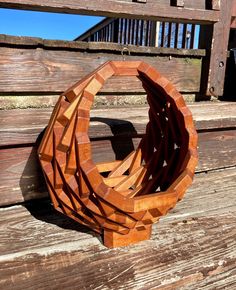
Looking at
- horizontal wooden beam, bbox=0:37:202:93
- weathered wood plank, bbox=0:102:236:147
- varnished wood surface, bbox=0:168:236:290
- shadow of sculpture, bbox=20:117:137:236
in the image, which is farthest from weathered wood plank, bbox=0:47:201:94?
varnished wood surface, bbox=0:168:236:290

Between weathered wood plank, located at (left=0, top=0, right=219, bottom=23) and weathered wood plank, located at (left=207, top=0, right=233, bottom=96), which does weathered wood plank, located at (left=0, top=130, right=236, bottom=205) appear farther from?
weathered wood plank, located at (left=207, top=0, right=233, bottom=96)

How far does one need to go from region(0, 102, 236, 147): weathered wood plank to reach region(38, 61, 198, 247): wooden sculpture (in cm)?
24

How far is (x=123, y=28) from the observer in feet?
15.5

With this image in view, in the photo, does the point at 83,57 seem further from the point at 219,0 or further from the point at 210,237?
the point at 210,237

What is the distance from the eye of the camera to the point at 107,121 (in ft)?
4.36

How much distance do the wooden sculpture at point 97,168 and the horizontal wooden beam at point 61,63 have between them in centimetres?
70

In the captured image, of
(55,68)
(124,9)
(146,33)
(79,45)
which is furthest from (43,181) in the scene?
(146,33)

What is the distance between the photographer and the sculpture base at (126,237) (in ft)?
3.26

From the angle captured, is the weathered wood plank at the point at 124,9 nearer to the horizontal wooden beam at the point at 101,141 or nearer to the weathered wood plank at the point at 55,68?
the weathered wood plank at the point at 55,68

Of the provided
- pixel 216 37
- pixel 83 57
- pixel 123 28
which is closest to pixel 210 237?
pixel 83 57

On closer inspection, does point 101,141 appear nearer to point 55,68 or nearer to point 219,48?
point 55,68

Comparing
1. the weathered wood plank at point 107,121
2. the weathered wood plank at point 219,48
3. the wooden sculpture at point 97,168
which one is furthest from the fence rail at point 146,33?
the wooden sculpture at point 97,168

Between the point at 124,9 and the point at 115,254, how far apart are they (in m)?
1.26

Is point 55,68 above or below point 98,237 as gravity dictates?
above
